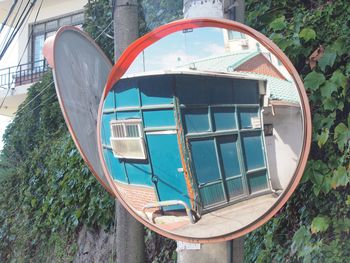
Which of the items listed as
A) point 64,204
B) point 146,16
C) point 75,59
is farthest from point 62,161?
point 75,59

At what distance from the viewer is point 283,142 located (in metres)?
2.04

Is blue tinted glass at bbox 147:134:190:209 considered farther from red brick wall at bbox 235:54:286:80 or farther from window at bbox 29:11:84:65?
window at bbox 29:11:84:65

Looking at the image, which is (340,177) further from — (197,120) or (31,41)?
(31,41)

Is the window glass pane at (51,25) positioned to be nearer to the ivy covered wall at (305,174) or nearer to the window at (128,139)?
the ivy covered wall at (305,174)

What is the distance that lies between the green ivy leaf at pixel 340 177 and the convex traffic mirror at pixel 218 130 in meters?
1.33

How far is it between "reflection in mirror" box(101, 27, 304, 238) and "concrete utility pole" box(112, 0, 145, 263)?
2035 millimetres

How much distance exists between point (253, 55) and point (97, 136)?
0.94 m

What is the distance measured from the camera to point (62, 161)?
733 cm

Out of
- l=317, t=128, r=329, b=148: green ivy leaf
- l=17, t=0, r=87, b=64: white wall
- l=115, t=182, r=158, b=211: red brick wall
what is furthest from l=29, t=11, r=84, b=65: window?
l=115, t=182, r=158, b=211: red brick wall

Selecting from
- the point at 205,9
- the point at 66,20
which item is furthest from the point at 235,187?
the point at 66,20

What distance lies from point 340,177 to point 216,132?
1494mm

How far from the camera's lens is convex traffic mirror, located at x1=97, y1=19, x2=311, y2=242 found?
2.04m

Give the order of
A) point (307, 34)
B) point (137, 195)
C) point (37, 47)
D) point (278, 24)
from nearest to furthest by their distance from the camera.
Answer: point (137, 195) < point (307, 34) < point (278, 24) < point (37, 47)

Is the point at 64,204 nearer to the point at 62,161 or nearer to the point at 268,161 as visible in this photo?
the point at 62,161
